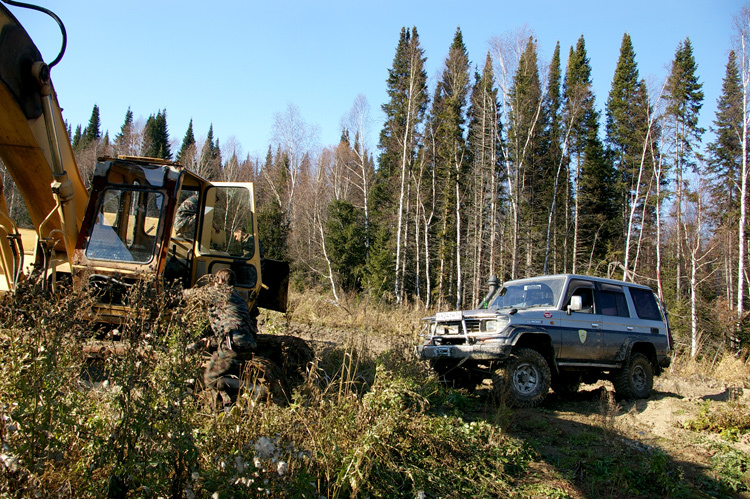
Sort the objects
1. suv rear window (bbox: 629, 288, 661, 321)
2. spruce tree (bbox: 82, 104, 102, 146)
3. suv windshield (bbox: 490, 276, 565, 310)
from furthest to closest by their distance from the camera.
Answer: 1. spruce tree (bbox: 82, 104, 102, 146)
2. suv rear window (bbox: 629, 288, 661, 321)
3. suv windshield (bbox: 490, 276, 565, 310)

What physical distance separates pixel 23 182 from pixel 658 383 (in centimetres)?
1262

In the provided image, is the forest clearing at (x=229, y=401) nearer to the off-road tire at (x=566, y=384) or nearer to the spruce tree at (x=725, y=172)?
the off-road tire at (x=566, y=384)

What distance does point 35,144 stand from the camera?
4.80 meters

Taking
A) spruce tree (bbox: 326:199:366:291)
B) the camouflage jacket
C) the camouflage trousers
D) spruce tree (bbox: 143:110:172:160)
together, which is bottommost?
the camouflage trousers

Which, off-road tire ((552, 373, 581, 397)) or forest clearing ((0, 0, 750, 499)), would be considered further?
off-road tire ((552, 373, 581, 397))

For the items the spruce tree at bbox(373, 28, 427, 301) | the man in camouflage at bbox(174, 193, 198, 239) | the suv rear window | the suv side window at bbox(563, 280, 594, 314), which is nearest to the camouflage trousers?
the man in camouflage at bbox(174, 193, 198, 239)

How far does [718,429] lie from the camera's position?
22.6 ft

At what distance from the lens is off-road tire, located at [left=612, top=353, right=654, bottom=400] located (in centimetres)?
889

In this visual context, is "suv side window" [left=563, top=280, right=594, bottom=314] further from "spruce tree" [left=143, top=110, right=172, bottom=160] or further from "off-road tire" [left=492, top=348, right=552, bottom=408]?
"spruce tree" [left=143, top=110, right=172, bottom=160]

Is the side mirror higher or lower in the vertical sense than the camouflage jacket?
higher

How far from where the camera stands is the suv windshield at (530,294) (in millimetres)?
8477

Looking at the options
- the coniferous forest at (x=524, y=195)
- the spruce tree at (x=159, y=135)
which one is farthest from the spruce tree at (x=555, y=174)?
the spruce tree at (x=159, y=135)

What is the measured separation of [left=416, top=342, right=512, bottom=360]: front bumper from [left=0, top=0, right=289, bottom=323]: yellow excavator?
2.42 m

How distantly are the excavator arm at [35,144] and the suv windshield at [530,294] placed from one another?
683cm
